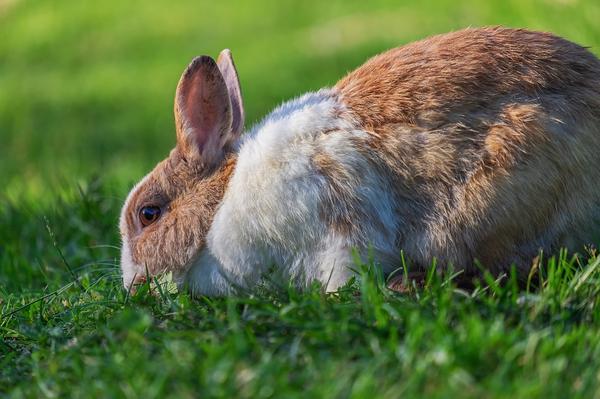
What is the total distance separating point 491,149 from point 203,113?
132 cm

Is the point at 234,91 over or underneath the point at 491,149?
over

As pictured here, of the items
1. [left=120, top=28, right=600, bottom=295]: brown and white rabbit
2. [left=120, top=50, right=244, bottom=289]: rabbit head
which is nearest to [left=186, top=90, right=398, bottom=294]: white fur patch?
[left=120, top=28, right=600, bottom=295]: brown and white rabbit

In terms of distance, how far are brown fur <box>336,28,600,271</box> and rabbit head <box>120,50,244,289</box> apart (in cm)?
69

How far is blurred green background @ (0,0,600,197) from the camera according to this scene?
27.4 ft

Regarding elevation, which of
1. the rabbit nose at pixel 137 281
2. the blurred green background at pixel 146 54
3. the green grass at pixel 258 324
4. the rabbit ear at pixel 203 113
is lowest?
the blurred green background at pixel 146 54

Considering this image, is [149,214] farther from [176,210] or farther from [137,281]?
[137,281]

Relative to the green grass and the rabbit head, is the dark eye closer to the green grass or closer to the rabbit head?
the rabbit head

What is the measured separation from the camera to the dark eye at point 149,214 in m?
4.79

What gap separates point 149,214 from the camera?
15.7ft

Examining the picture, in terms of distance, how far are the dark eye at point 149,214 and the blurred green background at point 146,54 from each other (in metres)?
1.81

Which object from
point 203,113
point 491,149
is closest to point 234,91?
point 203,113

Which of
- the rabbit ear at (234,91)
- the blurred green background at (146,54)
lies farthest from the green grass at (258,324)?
the rabbit ear at (234,91)

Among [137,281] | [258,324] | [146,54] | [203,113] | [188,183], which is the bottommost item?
[146,54]

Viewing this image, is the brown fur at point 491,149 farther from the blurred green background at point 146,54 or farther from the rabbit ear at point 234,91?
the blurred green background at point 146,54
